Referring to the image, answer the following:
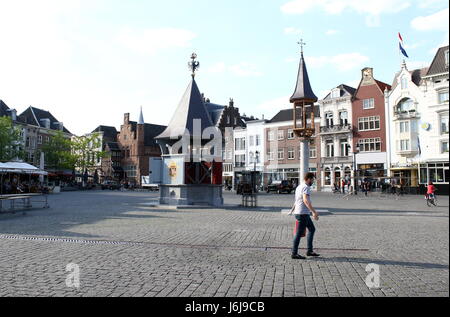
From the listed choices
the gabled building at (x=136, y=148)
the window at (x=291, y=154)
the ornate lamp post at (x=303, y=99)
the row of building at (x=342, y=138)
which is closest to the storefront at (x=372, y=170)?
the row of building at (x=342, y=138)

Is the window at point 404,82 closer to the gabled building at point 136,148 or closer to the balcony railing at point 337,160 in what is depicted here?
the balcony railing at point 337,160

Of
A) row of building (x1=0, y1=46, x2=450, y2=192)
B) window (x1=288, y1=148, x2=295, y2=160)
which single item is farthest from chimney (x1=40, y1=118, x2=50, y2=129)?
window (x1=288, y1=148, x2=295, y2=160)

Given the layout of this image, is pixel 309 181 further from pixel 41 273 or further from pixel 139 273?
pixel 41 273

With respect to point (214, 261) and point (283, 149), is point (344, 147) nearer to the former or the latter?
point (283, 149)

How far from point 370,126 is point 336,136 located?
5.46 m

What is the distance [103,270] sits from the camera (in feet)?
20.2

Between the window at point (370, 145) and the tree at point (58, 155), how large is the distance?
49206 mm

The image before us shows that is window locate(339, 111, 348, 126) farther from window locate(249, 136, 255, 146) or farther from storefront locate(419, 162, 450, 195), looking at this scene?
window locate(249, 136, 255, 146)

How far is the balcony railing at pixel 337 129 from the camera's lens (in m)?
53.3

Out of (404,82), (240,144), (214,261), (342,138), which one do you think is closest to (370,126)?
(342,138)

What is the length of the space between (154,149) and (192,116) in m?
61.4

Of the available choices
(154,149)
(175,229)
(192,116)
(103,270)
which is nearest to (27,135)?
(154,149)

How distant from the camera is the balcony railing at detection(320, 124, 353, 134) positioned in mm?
53344

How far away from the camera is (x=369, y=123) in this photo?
5150 cm
